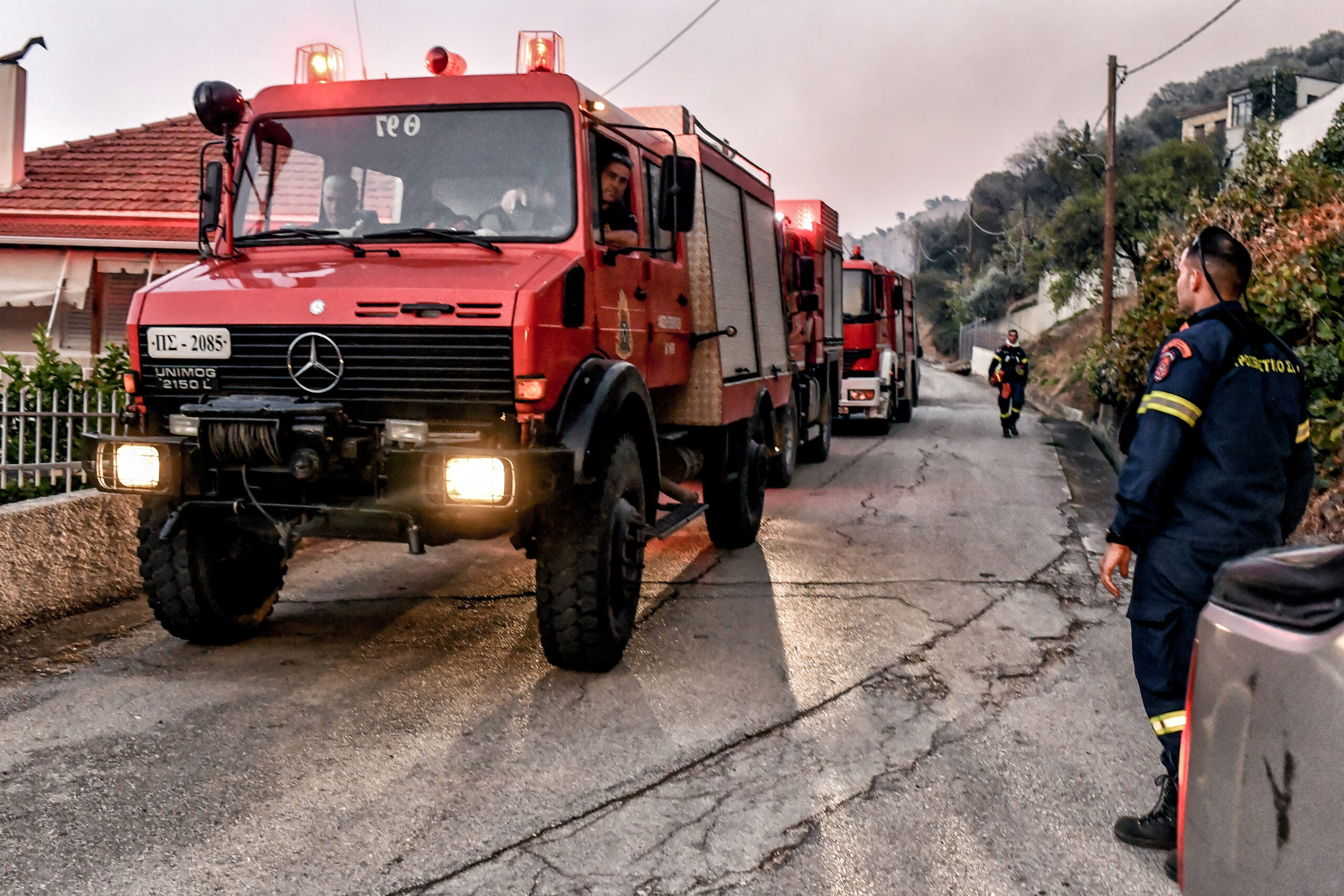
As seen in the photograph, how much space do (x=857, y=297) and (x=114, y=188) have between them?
10.8 metres

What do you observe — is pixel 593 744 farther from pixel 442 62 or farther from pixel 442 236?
pixel 442 62

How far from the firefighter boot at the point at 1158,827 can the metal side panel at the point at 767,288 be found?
5.59 meters

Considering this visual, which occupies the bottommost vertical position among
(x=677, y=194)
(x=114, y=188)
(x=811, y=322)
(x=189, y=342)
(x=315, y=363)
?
(x=315, y=363)

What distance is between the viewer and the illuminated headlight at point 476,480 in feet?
15.4

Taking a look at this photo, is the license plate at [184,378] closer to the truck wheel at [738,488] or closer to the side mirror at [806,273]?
the truck wheel at [738,488]

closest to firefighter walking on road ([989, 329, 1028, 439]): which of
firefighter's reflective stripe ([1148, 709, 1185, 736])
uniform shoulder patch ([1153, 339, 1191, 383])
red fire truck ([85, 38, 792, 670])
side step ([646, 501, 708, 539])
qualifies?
side step ([646, 501, 708, 539])

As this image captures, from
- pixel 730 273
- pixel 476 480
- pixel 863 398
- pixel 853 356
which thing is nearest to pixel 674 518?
pixel 730 273

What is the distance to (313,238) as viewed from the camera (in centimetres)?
564

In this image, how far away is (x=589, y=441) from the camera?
515 centimetres

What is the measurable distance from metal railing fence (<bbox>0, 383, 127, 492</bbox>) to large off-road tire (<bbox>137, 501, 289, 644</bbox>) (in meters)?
1.27

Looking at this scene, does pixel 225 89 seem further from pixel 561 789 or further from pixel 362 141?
pixel 561 789

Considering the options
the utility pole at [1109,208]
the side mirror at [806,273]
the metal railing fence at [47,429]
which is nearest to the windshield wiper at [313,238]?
the metal railing fence at [47,429]

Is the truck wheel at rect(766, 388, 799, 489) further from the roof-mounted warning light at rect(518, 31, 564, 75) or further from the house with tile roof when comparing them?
the house with tile roof

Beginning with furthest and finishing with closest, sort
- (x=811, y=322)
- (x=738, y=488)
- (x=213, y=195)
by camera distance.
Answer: (x=811, y=322), (x=738, y=488), (x=213, y=195)
